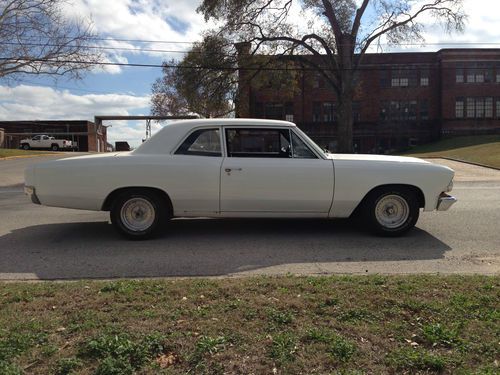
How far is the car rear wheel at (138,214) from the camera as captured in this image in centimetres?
665

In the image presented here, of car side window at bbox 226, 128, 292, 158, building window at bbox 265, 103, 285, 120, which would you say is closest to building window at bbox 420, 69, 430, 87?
building window at bbox 265, 103, 285, 120

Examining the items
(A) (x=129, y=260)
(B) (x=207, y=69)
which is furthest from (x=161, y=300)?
(B) (x=207, y=69)

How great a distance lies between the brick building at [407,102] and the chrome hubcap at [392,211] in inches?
1844

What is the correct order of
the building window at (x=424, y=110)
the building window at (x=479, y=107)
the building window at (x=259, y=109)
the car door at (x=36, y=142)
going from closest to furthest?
the car door at (x=36, y=142)
the building window at (x=479, y=107)
the building window at (x=259, y=109)
the building window at (x=424, y=110)

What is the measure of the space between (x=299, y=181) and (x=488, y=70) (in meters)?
54.6

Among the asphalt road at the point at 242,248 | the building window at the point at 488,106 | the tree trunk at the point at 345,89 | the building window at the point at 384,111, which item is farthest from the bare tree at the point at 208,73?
the building window at the point at 488,106

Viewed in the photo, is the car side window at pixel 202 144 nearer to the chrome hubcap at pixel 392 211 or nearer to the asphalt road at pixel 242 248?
the asphalt road at pixel 242 248

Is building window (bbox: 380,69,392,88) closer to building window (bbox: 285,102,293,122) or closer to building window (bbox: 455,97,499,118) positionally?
building window (bbox: 455,97,499,118)

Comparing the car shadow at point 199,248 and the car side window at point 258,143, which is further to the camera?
the car side window at point 258,143

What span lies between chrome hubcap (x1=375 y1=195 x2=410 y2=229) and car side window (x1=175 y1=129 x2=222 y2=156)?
2.37 meters

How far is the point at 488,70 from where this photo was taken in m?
53.5

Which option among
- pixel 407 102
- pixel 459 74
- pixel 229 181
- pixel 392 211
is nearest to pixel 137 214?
pixel 229 181

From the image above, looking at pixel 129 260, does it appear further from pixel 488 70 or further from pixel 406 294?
pixel 488 70

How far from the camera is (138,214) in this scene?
6762mm
